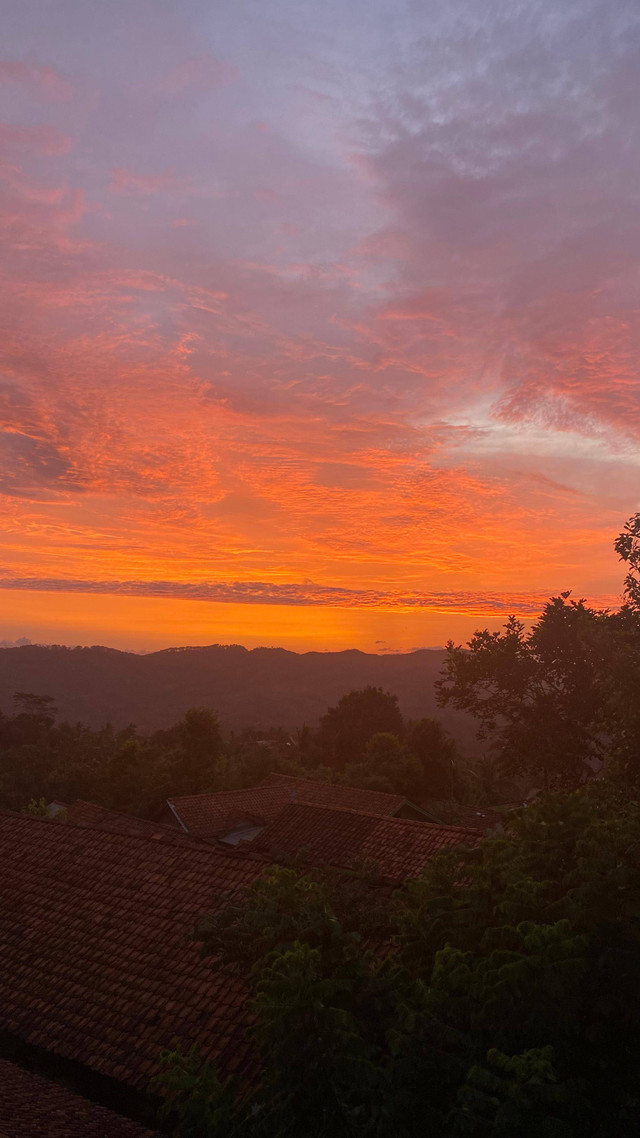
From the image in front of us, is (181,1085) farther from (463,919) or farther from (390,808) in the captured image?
(390,808)

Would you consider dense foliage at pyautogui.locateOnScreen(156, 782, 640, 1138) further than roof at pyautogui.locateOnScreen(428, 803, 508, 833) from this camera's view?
No

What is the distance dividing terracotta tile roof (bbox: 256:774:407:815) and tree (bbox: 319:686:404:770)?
2884cm

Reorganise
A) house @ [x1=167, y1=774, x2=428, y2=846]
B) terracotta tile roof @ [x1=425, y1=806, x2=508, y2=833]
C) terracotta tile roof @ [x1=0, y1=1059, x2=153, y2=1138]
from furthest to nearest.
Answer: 1. terracotta tile roof @ [x1=425, y1=806, x2=508, y2=833]
2. house @ [x1=167, y1=774, x2=428, y2=846]
3. terracotta tile roof @ [x1=0, y1=1059, x2=153, y2=1138]

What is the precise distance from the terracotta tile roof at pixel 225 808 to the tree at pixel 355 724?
97.9ft

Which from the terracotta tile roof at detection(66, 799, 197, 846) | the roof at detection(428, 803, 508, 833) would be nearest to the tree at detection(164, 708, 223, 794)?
the roof at detection(428, 803, 508, 833)

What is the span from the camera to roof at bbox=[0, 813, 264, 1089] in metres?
9.48

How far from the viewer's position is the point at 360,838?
21906 millimetres

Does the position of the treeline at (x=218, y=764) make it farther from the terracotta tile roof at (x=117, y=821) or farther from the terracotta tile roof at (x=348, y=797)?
the terracotta tile roof at (x=117, y=821)

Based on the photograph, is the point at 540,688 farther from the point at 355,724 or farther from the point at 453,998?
the point at 355,724

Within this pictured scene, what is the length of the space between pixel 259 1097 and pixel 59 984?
584 centimetres

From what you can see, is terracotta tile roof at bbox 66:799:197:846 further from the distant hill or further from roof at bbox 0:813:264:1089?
the distant hill

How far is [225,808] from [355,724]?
33744 millimetres

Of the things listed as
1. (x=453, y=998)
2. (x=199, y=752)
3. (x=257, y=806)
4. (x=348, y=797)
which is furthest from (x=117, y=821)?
(x=199, y=752)

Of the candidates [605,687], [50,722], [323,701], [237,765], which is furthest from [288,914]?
[323,701]
